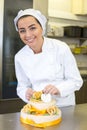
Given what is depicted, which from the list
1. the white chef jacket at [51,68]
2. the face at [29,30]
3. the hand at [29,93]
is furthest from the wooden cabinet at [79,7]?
the hand at [29,93]

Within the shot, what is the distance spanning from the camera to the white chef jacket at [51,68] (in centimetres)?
135

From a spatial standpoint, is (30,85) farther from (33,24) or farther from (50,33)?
(50,33)

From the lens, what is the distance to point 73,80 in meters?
1.32

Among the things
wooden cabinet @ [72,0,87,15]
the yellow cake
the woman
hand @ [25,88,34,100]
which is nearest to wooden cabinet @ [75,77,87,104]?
wooden cabinet @ [72,0,87,15]

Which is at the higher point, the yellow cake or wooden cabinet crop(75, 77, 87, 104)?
the yellow cake

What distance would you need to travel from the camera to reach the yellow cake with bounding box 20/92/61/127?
1.09 meters

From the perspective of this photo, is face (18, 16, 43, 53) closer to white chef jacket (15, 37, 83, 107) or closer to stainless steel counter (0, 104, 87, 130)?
white chef jacket (15, 37, 83, 107)

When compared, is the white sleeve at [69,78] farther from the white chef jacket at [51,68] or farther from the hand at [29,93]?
the hand at [29,93]

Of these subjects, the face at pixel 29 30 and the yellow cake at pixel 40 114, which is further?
the face at pixel 29 30

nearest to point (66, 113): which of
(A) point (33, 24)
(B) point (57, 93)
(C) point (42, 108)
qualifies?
(B) point (57, 93)

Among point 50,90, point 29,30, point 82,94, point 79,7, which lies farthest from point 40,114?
point 79,7

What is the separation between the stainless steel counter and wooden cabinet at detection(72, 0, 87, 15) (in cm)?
261

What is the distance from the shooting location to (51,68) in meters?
1.38

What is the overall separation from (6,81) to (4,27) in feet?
1.82
